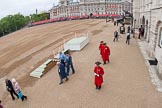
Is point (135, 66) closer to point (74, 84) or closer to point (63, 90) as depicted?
point (74, 84)

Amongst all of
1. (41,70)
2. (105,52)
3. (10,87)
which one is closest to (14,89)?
(10,87)

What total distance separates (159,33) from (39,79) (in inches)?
347

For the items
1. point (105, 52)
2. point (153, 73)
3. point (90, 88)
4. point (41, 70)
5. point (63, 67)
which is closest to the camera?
point (90, 88)

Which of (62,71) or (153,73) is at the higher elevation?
(62,71)

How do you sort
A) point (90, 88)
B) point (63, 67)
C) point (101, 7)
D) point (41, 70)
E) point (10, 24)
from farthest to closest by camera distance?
1. point (101, 7)
2. point (10, 24)
3. point (41, 70)
4. point (63, 67)
5. point (90, 88)

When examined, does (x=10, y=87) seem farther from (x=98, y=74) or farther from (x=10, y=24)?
(x=10, y=24)

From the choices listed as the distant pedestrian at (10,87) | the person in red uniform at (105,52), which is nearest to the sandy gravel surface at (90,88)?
the distant pedestrian at (10,87)

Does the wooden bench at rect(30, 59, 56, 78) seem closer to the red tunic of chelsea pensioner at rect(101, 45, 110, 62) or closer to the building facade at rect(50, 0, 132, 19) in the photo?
the red tunic of chelsea pensioner at rect(101, 45, 110, 62)

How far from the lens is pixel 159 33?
1357 centimetres

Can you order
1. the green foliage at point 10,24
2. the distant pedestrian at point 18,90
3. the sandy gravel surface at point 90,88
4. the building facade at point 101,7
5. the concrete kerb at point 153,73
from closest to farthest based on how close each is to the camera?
1. the sandy gravel surface at point 90,88
2. the distant pedestrian at point 18,90
3. the concrete kerb at point 153,73
4. the green foliage at point 10,24
5. the building facade at point 101,7

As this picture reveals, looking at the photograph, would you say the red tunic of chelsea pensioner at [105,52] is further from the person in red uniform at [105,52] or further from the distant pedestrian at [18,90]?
the distant pedestrian at [18,90]

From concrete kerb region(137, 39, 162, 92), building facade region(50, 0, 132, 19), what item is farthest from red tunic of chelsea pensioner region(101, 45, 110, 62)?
building facade region(50, 0, 132, 19)

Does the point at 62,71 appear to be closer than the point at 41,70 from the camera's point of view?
Yes

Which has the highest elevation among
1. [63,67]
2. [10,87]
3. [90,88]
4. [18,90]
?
[63,67]
